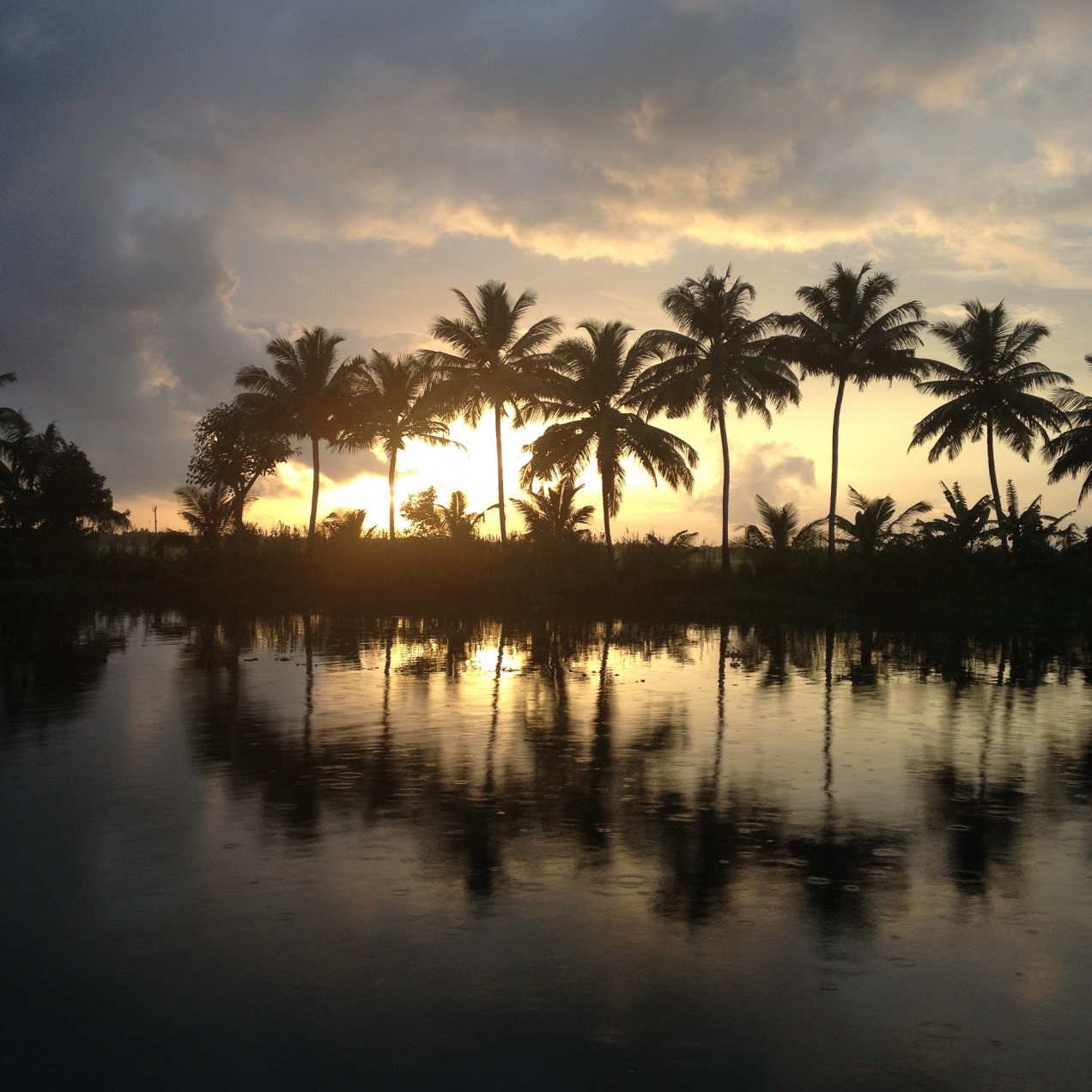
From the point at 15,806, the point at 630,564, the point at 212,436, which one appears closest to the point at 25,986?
the point at 15,806

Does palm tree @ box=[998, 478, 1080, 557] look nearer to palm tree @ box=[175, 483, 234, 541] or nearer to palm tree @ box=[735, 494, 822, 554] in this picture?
palm tree @ box=[735, 494, 822, 554]

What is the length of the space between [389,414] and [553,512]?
29.6ft

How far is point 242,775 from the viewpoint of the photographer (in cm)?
862

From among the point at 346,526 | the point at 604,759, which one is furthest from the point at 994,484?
the point at 604,759

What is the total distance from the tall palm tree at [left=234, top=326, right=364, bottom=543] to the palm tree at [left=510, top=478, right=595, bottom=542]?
938 cm

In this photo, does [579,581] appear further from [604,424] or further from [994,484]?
[994,484]

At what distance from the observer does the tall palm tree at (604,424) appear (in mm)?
37875

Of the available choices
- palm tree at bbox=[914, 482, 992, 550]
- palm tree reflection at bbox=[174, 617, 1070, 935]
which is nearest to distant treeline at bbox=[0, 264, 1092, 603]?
palm tree at bbox=[914, 482, 992, 550]

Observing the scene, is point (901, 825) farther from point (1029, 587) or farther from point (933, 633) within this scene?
point (1029, 587)

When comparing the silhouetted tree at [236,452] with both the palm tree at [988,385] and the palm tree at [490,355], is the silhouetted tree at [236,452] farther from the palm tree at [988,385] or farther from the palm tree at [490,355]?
the palm tree at [988,385]

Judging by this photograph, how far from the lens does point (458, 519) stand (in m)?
42.5

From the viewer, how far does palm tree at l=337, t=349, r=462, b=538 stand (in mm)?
44656

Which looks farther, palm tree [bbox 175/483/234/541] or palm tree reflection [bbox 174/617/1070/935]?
palm tree [bbox 175/483/234/541]

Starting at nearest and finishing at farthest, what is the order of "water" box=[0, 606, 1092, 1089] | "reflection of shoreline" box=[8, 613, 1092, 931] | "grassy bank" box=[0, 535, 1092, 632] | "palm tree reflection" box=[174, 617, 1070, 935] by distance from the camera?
"water" box=[0, 606, 1092, 1089] < "palm tree reflection" box=[174, 617, 1070, 935] < "reflection of shoreline" box=[8, 613, 1092, 931] < "grassy bank" box=[0, 535, 1092, 632]
